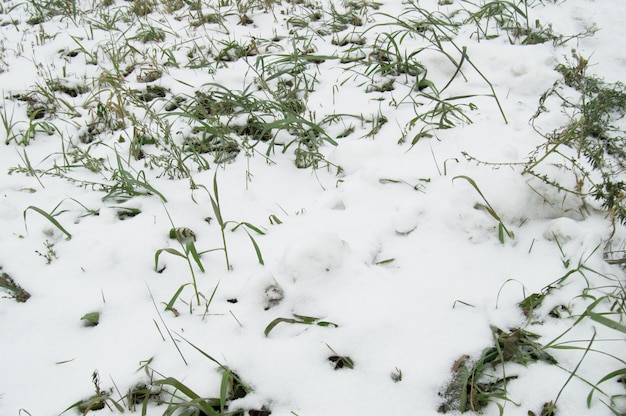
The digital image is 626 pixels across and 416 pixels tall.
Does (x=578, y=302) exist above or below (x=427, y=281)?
above

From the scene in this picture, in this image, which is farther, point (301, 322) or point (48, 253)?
point (48, 253)

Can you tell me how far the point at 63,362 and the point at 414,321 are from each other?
1.21 metres

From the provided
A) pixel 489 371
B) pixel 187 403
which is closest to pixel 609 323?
pixel 489 371

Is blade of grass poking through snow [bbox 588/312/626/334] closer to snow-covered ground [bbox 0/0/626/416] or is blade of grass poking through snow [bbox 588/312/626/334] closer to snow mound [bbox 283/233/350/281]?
snow-covered ground [bbox 0/0/626/416]

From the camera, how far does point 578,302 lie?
1.48 metres

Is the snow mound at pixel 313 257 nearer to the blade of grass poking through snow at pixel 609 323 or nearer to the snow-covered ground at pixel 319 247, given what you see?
the snow-covered ground at pixel 319 247

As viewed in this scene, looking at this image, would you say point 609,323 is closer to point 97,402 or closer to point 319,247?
point 319,247

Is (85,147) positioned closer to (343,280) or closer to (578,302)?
(343,280)

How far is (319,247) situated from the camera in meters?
1.63

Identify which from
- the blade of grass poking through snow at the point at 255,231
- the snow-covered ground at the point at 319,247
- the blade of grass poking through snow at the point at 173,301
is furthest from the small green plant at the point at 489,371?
the blade of grass poking through snow at the point at 173,301

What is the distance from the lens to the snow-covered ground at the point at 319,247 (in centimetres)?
136

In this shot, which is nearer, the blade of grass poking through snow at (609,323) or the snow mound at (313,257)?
the blade of grass poking through snow at (609,323)

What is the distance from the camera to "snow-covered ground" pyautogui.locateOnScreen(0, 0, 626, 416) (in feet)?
4.45

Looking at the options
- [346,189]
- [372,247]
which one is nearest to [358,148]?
[346,189]
